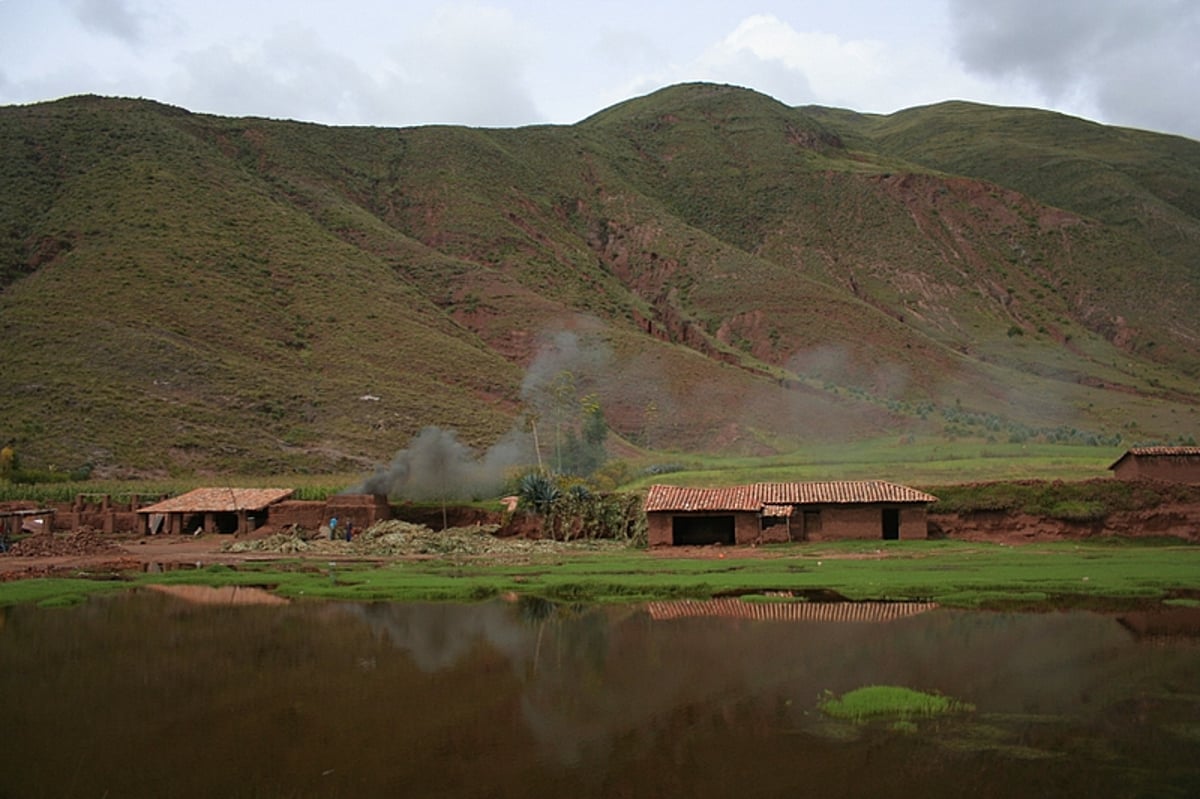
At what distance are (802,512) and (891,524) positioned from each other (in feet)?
9.87

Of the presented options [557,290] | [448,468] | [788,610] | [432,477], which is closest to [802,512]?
[788,610]

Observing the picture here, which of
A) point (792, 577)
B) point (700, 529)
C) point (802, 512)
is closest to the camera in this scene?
point (792, 577)

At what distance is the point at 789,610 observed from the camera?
2019cm

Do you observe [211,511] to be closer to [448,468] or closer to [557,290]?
[448,468]

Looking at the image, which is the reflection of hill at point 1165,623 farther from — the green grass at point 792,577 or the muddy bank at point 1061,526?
the muddy bank at point 1061,526

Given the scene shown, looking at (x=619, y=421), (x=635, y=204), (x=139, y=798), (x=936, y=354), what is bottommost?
(x=139, y=798)

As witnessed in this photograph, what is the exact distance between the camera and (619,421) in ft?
237

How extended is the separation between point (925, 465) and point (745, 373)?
33.0 m

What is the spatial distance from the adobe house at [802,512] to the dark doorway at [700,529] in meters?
0.14

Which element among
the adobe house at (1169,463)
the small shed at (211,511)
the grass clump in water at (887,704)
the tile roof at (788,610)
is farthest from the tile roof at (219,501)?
the grass clump in water at (887,704)

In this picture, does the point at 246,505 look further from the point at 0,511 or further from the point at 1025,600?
the point at 1025,600

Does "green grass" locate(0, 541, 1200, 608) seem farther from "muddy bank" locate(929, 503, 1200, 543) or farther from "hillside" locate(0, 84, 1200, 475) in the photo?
"hillside" locate(0, 84, 1200, 475)

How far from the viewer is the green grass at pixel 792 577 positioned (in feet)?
72.8

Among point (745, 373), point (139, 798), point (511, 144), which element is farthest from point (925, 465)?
point (511, 144)
